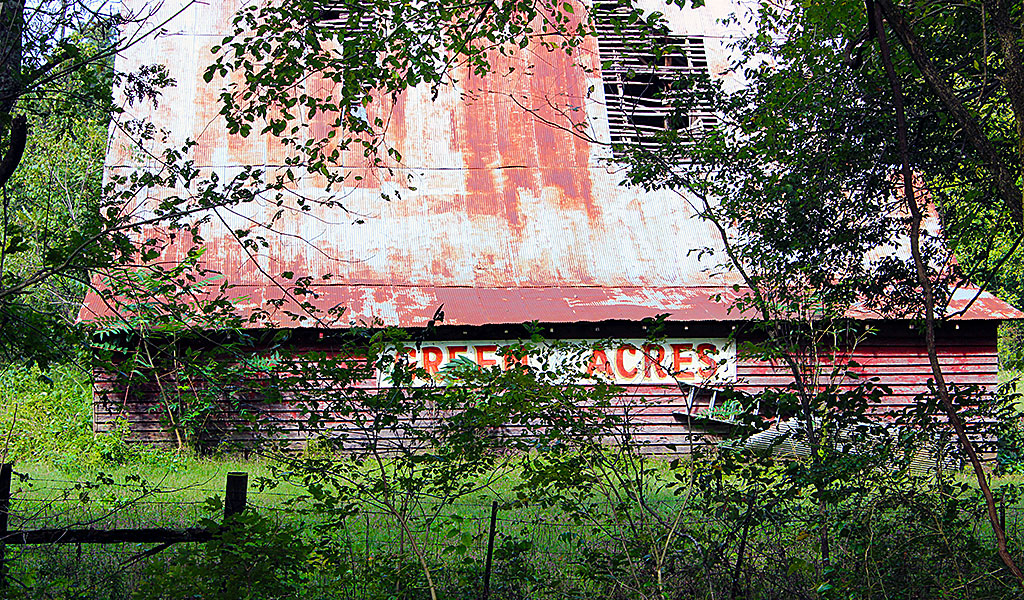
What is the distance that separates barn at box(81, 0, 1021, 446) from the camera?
13.5 m

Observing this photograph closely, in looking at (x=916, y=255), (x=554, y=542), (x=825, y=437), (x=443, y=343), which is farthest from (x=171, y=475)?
(x=916, y=255)

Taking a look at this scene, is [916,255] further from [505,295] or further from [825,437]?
[505,295]

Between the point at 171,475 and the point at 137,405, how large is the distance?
91.7 inches

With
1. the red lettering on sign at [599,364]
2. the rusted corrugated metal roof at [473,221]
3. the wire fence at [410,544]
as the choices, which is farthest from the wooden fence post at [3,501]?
the rusted corrugated metal roof at [473,221]

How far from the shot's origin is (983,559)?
493cm

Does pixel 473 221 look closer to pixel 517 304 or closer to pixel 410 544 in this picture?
pixel 517 304

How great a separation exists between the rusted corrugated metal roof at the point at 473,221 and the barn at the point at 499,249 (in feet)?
0.12

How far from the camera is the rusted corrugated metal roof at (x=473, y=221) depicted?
13883 mm

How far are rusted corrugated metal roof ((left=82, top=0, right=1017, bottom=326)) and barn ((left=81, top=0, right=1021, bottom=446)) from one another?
0.04 m

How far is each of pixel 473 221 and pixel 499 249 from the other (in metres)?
0.84

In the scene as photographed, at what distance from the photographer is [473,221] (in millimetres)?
15594

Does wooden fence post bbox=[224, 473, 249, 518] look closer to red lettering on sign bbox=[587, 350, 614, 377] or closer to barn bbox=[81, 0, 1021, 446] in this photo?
red lettering on sign bbox=[587, 350, 614, 377]

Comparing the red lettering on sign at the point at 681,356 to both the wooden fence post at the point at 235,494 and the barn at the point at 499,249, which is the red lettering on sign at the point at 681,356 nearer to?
the barn at the point at 499,249

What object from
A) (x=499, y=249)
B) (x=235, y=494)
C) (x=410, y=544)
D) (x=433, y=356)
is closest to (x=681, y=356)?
(x=499, y=249)
